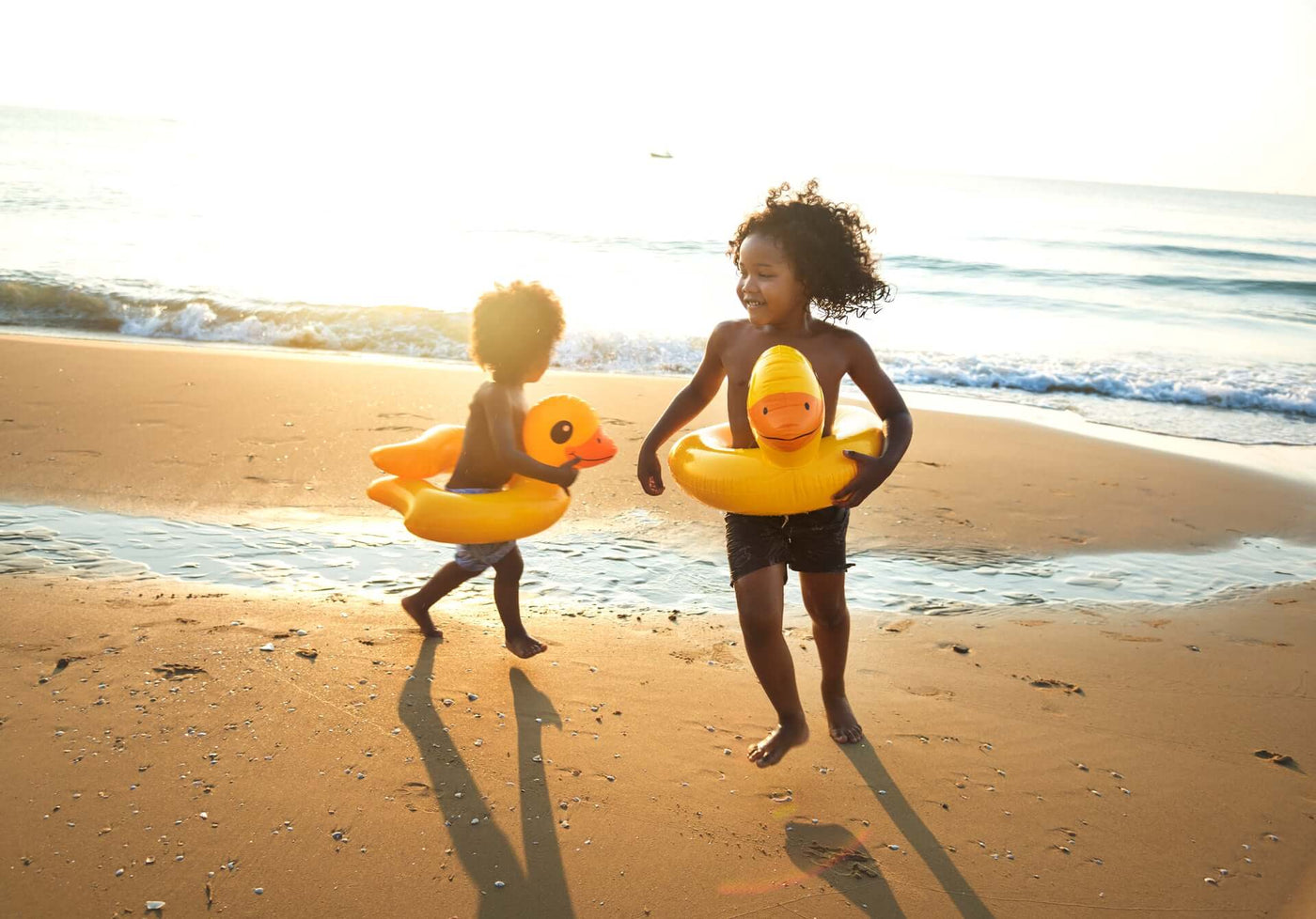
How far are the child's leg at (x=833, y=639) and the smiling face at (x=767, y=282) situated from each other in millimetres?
837

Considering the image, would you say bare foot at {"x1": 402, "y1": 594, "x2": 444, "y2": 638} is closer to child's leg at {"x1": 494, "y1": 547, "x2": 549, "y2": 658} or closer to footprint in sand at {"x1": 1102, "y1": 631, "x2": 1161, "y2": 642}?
child's leg at {"x1": 494, "y1": 547, "x2": 549, "y2": 658}

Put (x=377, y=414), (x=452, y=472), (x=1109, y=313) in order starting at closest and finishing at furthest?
(x=452, y=472), (x=377, y=414), (x=1109, y=313)

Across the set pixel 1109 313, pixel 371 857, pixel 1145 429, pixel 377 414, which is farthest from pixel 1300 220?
pixel 371 857

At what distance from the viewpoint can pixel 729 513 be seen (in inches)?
124

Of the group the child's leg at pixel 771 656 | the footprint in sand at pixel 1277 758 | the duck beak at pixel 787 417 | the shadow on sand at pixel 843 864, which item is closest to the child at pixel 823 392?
the child's leg at pixel 771 656

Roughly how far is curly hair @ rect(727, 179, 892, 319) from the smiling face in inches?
1.0

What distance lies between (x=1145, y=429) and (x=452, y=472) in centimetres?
789

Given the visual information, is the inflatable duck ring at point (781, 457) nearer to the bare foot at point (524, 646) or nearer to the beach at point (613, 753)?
the beach at point (613, 753)

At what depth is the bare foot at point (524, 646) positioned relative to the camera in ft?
11.8

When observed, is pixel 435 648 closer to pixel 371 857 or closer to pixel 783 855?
pixel 371 857

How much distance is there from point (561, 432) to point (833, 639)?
3.96 ft

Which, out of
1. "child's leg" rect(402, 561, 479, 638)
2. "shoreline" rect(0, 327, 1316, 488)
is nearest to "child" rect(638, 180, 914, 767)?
Result: "child's leg" rect(402, 561, 479, 638)

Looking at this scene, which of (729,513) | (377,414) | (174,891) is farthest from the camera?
(377,414)

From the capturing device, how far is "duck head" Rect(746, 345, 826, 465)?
2822 millimetres
